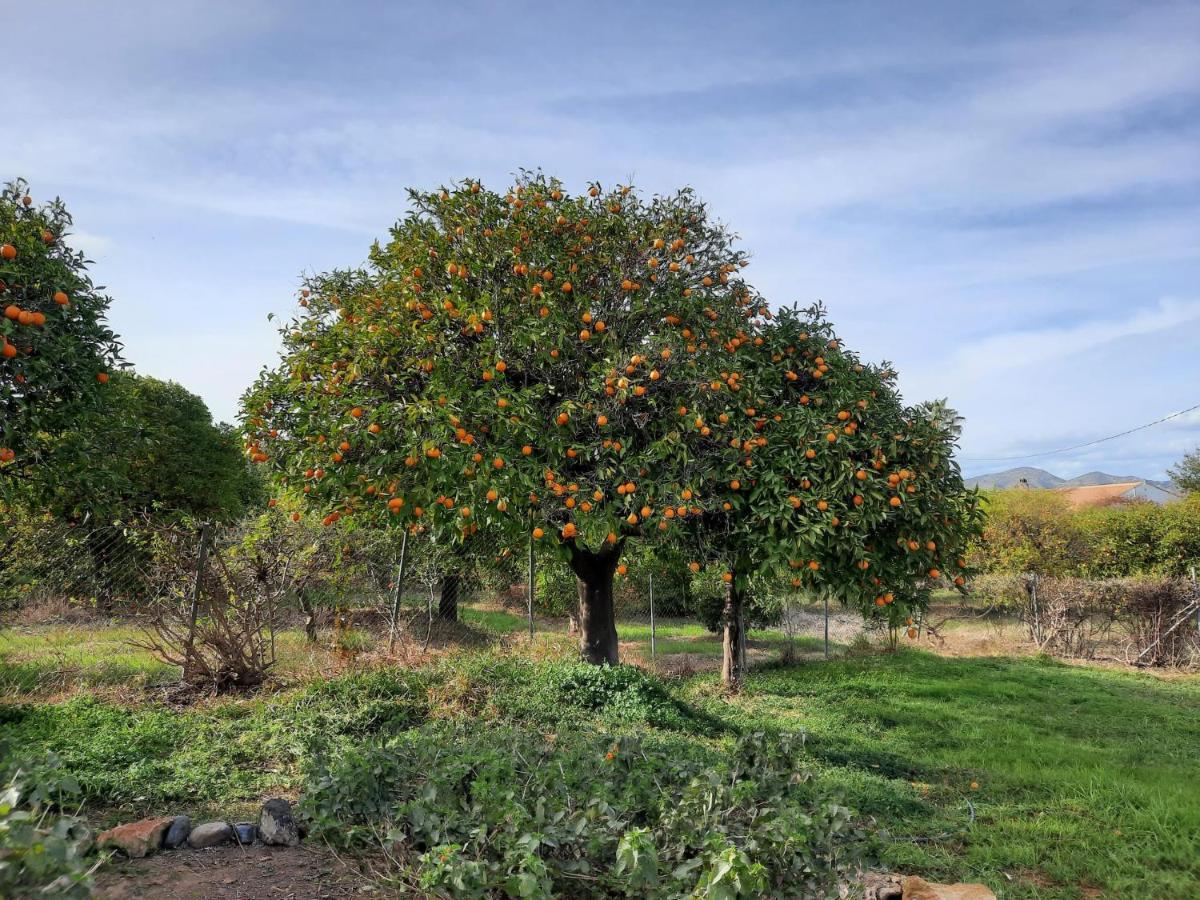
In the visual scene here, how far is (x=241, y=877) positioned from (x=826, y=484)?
186 inches

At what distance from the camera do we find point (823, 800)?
143 inches

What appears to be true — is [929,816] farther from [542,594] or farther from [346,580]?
[542,594]

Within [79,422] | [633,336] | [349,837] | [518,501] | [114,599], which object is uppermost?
[633,336]

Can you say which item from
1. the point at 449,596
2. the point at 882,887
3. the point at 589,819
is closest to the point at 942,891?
the point at 882,887

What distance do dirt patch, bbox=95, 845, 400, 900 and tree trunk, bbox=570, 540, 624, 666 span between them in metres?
4.63

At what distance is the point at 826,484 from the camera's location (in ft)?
19.6

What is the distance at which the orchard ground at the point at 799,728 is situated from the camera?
4445 mm

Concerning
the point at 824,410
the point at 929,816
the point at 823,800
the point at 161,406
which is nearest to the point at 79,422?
the point at 823,800

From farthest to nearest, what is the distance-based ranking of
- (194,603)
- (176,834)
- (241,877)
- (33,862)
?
(194,603), (176,834), (241,877), (33,862)

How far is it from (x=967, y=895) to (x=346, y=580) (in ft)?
24.5

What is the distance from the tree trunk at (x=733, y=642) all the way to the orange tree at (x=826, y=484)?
3.78 m

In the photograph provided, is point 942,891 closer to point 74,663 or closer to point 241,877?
point 241,877

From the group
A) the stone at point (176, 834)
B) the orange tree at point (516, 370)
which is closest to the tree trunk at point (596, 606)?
the orange tree at point (516, 370)

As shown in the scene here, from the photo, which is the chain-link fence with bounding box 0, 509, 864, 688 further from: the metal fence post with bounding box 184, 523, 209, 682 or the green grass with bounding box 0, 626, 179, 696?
the green grass with bounding box 0, 626, 179, 696
